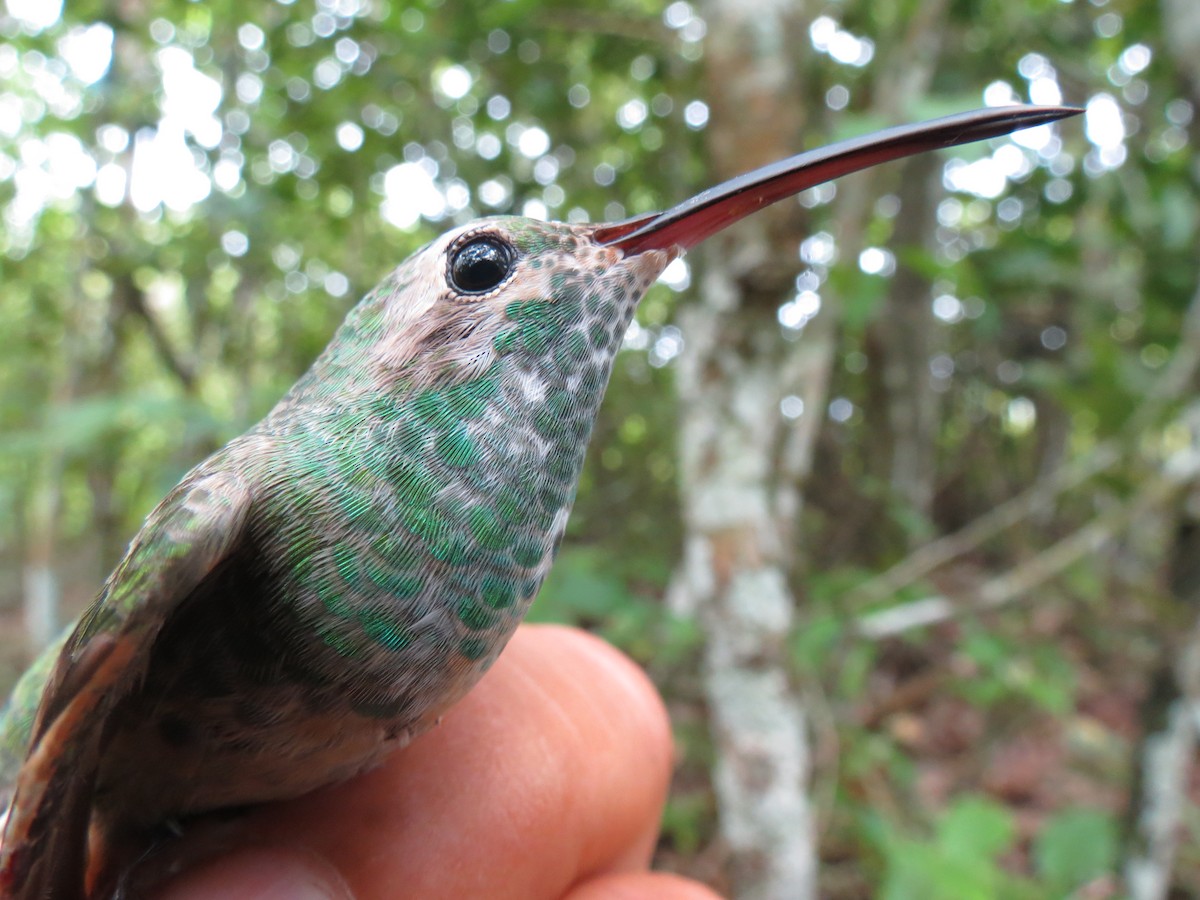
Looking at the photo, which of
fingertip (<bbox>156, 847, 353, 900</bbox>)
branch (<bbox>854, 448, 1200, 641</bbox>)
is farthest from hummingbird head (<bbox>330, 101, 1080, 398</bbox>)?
branch (<bbox>854, 448, 1200, 641</bbox>)

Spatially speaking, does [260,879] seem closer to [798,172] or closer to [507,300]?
[507,300]

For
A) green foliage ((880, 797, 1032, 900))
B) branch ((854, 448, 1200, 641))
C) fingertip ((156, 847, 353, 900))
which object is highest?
fingertip ((156, 847, 353, 900))

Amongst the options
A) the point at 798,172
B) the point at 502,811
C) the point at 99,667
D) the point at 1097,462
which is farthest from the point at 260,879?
the point at 1097,462

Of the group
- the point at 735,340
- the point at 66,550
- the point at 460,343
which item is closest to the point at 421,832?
the point at 460,343

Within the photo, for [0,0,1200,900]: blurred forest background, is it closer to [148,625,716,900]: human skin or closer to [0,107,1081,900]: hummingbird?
[148,625,716,900]: human skin

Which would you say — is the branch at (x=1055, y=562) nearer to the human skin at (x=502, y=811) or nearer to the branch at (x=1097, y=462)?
the branch at (x=1097, y=462)

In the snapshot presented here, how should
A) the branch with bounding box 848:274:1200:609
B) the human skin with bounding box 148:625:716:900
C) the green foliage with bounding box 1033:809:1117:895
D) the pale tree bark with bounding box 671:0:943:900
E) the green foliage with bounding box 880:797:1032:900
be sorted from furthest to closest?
the branch with bounding box 848:274:1200:609 → the green foliage with bounding box 1033:809:1117:895 → the pale tree bark with bounding box 671:0:943:900 → the green foliage with bounding box 880:797:1032:900 → the human skin with bounding box 148:625:716:900

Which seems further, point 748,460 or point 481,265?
point 748,460
